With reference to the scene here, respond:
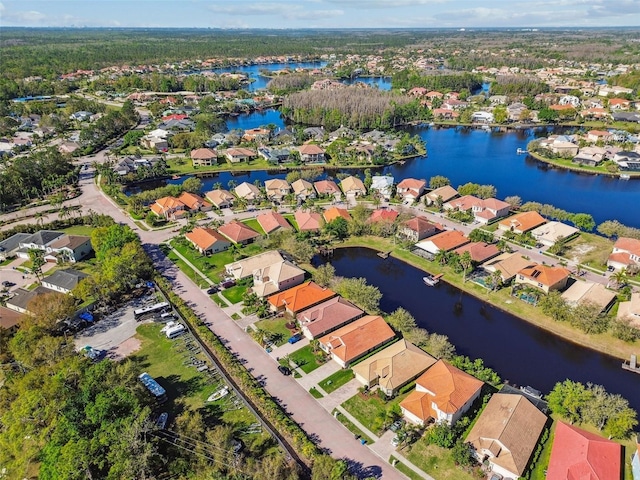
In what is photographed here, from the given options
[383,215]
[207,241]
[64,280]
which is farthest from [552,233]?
[64,280]

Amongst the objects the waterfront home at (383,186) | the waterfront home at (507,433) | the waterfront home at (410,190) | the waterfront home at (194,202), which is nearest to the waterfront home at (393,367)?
the waterfront home at (507,433)

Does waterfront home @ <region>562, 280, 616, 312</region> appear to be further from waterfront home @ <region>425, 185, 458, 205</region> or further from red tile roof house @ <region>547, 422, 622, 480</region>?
waterfront home @ <region>425, 185, 458, 205</region>

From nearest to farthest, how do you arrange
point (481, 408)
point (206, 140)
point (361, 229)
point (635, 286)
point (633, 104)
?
point (481, 408), point (635, 286), point (361, 229), point (206, 140), point (633, 104)

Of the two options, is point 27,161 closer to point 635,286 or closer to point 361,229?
point 361,229

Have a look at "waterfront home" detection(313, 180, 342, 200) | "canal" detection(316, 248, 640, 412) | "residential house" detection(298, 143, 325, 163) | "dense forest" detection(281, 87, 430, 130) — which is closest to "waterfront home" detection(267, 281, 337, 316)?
"canal" detection(316, 248, 640, 412)

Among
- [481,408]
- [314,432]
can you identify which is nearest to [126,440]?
[314,432]

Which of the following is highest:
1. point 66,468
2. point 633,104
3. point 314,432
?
point 633,104
